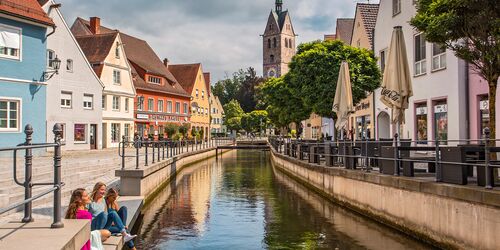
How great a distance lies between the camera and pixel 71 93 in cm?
3622

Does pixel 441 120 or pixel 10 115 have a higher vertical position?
pixel 10 115

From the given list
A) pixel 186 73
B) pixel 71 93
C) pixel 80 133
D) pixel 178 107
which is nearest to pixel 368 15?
pixel 71 93

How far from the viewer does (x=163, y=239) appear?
35.7 ft

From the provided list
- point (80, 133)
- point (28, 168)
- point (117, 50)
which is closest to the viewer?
point (28, 168)

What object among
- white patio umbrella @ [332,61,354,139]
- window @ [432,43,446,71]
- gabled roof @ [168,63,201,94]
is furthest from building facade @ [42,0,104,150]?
gabled roof @ [168,63,201,94]

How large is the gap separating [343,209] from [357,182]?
1.39 metres

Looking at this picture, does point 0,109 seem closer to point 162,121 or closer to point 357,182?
point 357,182

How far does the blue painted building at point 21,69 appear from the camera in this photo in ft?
77.7

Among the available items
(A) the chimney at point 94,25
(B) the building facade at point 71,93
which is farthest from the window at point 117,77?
(A) the chimney at point 94,25

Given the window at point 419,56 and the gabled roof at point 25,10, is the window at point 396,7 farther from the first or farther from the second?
the gabled roof at point 25,10

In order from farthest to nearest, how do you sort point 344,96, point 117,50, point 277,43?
1. point 277,43
2. point 117,50
3. point 344,96

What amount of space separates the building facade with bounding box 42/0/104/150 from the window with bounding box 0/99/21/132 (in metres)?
9.06

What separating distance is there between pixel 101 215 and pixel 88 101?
105 ft

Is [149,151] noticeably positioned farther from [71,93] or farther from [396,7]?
[396,7]
